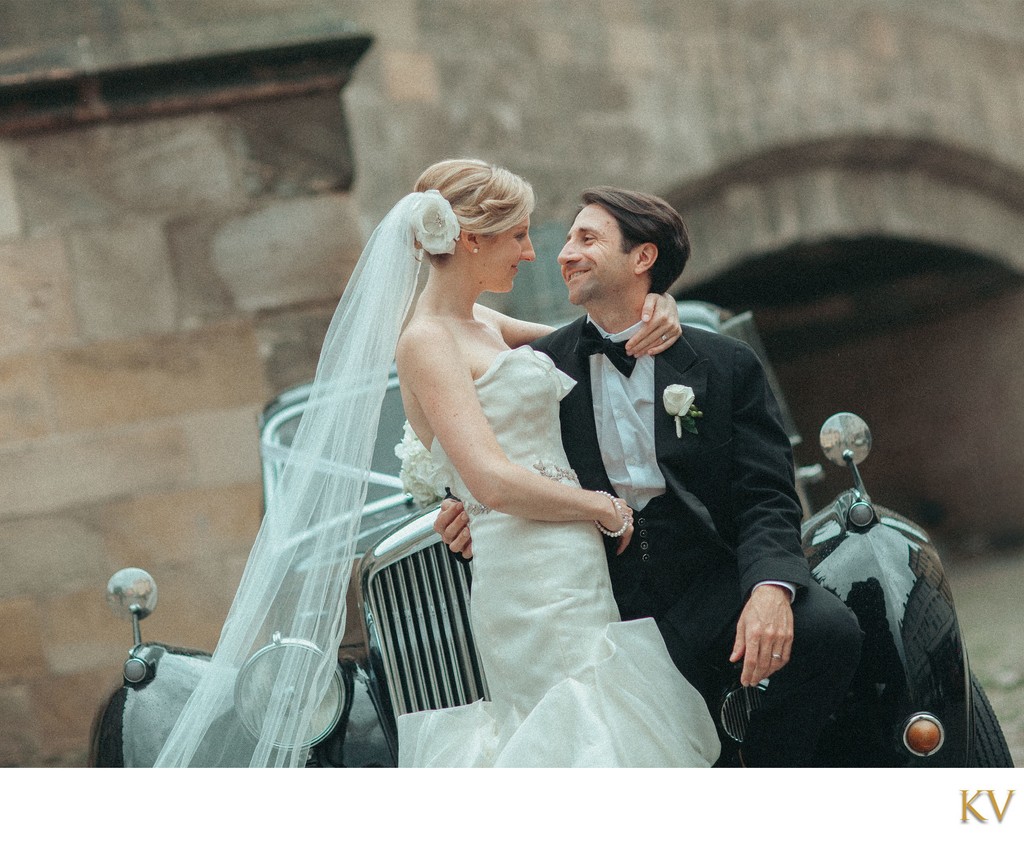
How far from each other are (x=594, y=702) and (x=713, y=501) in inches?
21.5

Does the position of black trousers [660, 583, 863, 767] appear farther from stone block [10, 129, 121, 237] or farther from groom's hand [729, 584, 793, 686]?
stone block [10, 129, 121, 237]

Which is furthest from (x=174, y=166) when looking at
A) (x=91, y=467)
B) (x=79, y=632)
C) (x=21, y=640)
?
(x=21, y=640)

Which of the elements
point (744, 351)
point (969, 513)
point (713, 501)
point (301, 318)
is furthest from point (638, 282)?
point (969, 513)

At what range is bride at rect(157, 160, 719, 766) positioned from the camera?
111 inches

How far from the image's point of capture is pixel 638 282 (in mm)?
3078

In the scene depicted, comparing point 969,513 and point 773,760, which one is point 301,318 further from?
point 969,513

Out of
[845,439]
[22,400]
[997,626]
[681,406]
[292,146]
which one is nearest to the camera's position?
[681,406]

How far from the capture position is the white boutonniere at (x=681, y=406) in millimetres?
2945

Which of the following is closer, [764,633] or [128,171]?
[764,633]

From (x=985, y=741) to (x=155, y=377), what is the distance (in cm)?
422

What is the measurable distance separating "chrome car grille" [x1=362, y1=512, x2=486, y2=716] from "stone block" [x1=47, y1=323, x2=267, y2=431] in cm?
290

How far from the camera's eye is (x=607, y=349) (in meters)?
3.07

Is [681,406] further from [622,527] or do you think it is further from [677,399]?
[622,527]

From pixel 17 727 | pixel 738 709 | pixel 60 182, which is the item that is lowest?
pixel 17 727
